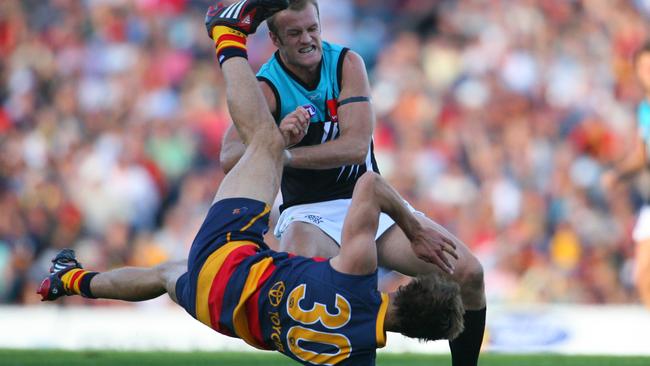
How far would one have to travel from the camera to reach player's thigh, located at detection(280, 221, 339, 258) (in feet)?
23.8

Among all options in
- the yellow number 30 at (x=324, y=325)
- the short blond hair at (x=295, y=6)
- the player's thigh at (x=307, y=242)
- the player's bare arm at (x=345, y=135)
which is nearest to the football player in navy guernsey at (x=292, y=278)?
the yellow number 30 at (x=324, y=325)

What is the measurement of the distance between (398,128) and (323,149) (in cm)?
743

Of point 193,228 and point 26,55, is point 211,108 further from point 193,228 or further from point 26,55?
point 26,55

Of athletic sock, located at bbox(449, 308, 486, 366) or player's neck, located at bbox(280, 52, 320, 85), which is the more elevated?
player's neck, located at bbox(280, 52, 320, 85)

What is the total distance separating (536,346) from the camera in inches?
428

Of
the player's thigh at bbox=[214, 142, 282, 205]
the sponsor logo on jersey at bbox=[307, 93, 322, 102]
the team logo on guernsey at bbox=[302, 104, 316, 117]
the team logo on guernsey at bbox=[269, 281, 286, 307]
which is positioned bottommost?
the team logo on guernsey at bbox=[269, 281, 286, 307]

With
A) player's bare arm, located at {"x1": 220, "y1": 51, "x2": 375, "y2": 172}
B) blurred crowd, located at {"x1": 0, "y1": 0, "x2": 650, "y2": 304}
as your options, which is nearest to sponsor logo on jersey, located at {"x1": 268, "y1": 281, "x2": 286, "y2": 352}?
player's bare arm, located at {"x1": 220, "y1": 51, "x2": 375, "y2": 172}

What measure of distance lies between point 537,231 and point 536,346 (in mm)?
2841

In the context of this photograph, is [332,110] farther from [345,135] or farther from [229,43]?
[229,43]

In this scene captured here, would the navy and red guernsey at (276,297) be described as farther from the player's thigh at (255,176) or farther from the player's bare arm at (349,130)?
the player's bare arm at (349,130)

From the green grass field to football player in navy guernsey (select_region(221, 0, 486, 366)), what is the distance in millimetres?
2055

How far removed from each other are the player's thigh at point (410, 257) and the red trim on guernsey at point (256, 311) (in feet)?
3.90

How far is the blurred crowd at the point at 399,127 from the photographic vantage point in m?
13.4

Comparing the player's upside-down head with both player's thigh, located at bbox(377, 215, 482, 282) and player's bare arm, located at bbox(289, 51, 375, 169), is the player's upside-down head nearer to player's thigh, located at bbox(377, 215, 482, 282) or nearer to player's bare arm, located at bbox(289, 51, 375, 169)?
player's thigh, located at bbox(377, 215, 482, 282)
